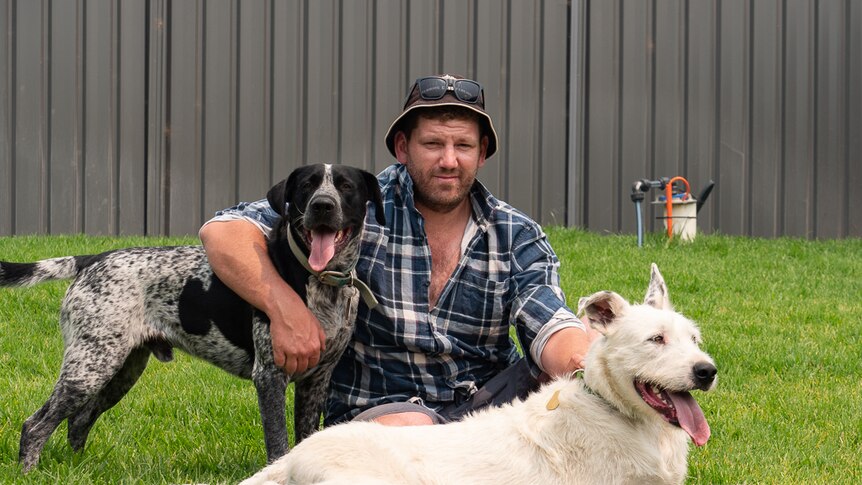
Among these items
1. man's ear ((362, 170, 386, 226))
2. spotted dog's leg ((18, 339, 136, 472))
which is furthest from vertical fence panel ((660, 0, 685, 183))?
spotted dog's leg ((18, 339, 136, 472))

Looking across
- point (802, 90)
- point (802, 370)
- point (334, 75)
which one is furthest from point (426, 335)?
point (802, 90)

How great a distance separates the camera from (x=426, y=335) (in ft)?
13.2

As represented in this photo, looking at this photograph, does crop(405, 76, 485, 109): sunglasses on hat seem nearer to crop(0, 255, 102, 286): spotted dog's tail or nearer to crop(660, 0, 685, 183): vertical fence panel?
crop(0, 255, 102, 286): spotted dog's tail

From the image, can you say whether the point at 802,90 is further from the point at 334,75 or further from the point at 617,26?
the point at 334,75

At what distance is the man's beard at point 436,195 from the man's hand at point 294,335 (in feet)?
2.13

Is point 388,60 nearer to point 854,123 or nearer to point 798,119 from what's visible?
point 798,119

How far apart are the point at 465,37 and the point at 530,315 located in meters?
5.82

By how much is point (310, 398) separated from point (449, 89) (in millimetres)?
1336

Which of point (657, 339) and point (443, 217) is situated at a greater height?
point (443, 217)

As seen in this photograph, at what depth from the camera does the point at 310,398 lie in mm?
4121

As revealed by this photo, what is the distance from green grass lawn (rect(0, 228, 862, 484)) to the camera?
13.2ft

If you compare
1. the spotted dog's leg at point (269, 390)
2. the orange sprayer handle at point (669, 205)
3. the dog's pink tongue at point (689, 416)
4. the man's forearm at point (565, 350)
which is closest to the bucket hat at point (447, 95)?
the man's forearm at point (565, 350)

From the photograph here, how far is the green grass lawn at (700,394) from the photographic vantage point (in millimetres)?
4023

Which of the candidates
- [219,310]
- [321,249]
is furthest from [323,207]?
[219,310]
